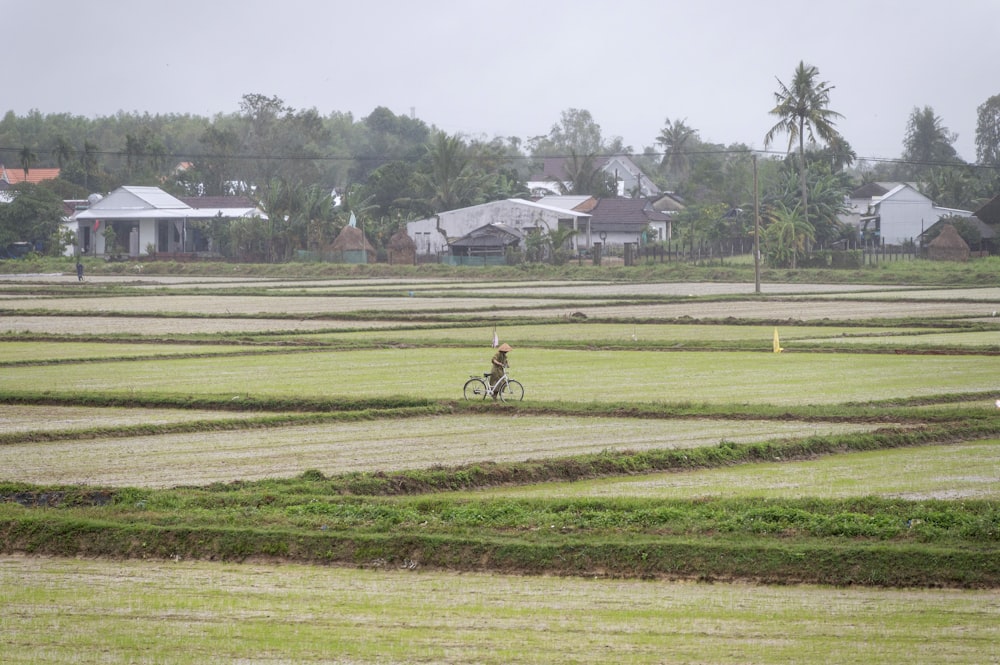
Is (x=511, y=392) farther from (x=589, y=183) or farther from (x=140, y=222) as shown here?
(x=589, y=183)

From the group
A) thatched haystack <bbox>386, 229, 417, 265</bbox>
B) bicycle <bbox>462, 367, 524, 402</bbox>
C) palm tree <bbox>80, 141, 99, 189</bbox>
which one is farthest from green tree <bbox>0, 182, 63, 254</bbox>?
bicycle <bbox>462, 367, 524, 402</bbox>

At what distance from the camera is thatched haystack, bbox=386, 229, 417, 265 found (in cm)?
8731

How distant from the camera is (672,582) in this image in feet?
41.4

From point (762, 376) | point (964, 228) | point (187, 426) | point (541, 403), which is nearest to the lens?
point (187, 426)

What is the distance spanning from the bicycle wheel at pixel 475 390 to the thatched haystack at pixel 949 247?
58.9 meters

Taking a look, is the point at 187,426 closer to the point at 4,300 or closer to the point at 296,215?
the point at 4,300

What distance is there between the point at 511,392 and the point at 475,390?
0.69 meters

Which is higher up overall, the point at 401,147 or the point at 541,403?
the point at 401,147

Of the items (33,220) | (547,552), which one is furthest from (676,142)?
(547,552)

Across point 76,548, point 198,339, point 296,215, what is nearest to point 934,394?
point 76,548

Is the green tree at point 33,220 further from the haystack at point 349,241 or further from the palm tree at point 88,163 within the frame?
the palm tree at point 88,163

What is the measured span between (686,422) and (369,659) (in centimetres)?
1243

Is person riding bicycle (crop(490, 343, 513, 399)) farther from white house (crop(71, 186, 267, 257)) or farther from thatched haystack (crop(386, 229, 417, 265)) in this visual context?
white house (crop(71, 186, 267, 257))

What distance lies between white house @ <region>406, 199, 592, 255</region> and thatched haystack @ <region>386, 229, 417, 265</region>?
408 cm
